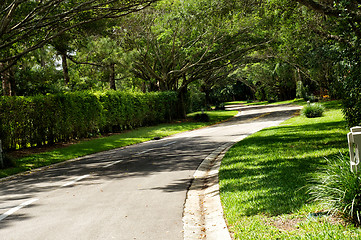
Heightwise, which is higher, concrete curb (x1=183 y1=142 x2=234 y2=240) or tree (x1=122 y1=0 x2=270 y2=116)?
tree (x1=122 y1=0 x2=270 y2=116)

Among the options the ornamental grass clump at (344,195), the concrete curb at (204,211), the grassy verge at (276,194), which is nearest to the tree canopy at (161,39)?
the grassy verge at (276,194)

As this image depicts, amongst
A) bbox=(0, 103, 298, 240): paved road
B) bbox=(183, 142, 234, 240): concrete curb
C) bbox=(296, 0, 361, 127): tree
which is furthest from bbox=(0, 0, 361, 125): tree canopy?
bbox=(0, 103, 298, 240): paved road

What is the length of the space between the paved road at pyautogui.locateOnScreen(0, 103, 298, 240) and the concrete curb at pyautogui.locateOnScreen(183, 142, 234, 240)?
0.15 meters

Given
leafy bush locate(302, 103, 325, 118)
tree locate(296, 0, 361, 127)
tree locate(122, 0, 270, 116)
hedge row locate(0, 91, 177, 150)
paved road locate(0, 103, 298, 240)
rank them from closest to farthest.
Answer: paved road locate(0, 103, 298, 240)
tree locate(296, 0, 361, 127)
hedge row locate(0, 91, 177, 150)
leafy bush locate(302, 103, 325, 118)
tree locate(122, 0, 270, 116)

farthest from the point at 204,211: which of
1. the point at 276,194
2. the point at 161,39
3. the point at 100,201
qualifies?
the point at 161,39

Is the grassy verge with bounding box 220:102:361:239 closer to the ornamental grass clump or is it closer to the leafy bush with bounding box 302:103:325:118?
the ornamental grass clump

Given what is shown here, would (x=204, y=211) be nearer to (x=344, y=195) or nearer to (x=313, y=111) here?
(x=344, y=195)

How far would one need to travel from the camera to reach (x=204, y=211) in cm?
584

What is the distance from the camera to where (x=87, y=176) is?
9391 millimetres

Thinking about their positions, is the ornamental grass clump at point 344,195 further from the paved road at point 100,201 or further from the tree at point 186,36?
the tree at point 186,36

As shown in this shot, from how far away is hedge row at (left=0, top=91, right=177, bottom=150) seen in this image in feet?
50.5

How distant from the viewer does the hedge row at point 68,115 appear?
15401 millimetres

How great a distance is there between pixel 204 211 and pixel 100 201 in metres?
2.22

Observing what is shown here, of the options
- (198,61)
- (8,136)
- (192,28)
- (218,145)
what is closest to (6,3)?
(8,136)
